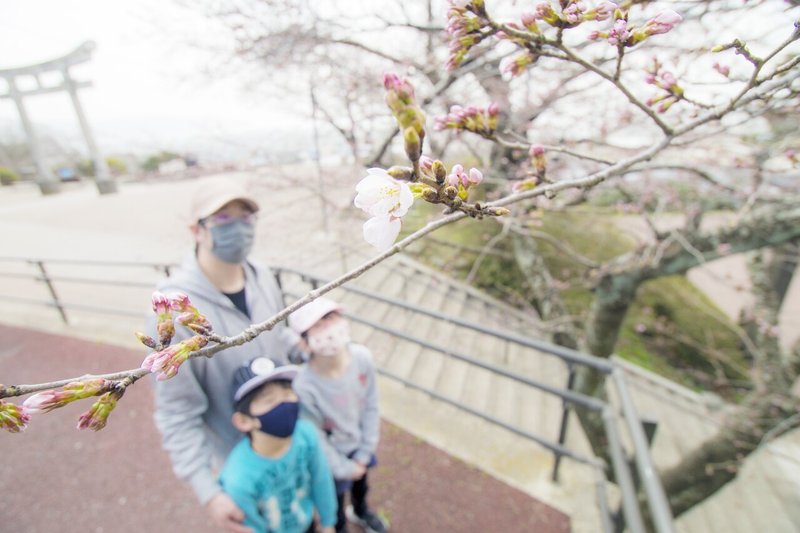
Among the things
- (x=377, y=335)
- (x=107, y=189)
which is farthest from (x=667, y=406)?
(x=107, y=189)

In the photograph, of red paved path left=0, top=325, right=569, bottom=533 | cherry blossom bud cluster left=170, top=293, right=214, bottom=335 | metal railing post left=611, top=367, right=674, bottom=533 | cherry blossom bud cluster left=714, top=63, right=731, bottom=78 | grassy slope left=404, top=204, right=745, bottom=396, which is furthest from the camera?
grassy slope left=404, top=204, right=745, bottom=396

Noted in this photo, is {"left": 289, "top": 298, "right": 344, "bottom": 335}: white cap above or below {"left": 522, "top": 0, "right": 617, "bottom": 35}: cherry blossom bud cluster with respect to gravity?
below

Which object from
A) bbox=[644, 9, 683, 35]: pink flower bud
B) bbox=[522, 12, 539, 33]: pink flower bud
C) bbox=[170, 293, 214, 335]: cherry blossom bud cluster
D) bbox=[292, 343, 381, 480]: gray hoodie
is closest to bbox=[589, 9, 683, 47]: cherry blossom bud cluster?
bbox=[644, 9, 683, 35]: pink flower bud

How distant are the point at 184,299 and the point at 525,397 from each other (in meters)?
5.80

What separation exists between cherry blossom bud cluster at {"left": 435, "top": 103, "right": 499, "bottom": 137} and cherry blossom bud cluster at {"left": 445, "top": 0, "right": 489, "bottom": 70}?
0.13 metres

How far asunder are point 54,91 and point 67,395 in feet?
64.0

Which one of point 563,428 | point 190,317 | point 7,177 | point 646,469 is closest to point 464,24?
point 190,317

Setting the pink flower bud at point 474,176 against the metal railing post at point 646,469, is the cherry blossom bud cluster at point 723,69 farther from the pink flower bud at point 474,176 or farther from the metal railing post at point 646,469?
the metal railing post at point 646,469

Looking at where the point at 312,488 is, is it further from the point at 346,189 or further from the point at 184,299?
the point at 346,189

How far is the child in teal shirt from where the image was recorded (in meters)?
1.78

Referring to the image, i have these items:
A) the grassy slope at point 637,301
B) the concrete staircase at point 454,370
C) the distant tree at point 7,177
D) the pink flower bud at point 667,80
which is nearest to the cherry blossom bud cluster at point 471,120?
the pink flower bud at point 667,80

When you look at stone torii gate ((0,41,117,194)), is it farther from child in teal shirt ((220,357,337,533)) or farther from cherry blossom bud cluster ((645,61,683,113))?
cherry blossom bud cluster ((645,61,683,113))

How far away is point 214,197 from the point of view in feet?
6.56

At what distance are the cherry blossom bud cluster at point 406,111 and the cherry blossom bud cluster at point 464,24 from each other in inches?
18.1
